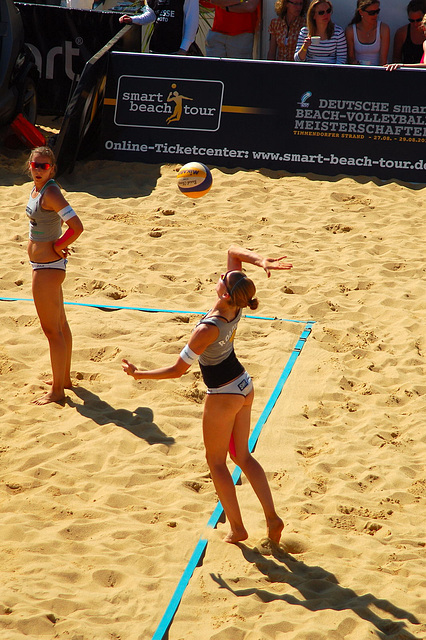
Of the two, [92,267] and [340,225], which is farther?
[340,225]

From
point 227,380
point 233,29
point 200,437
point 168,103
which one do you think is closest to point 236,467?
point 200,437

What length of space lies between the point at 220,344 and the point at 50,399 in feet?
7.40

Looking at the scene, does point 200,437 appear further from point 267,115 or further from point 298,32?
point 298,32

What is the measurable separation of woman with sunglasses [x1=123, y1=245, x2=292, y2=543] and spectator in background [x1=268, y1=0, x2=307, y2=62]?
778 centimetres

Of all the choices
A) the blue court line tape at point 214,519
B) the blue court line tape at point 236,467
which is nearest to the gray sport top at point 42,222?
the blue court line tape at point 236,467

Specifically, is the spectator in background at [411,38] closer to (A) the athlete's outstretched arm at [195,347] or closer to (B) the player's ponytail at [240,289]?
(B) the player's ponytail at [240,289]

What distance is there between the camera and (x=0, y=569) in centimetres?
407

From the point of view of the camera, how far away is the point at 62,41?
12.2m

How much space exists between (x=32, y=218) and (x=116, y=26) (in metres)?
7.72

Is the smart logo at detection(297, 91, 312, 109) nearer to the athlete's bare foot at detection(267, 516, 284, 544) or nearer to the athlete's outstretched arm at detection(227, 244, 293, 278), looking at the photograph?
the athlete's outstretched arm at detection(227, 244, 293, 278)

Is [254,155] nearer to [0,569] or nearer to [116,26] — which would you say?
[116,26]

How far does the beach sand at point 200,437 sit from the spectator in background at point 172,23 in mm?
3138

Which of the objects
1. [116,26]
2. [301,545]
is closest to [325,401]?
[301,545]

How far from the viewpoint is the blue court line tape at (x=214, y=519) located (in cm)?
375
